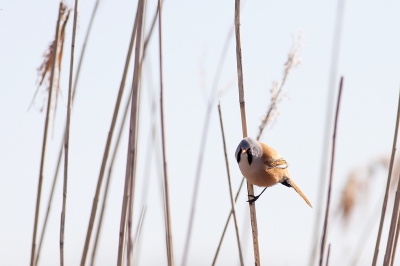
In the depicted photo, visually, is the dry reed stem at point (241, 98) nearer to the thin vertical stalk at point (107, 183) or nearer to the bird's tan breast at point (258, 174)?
the thin vertical stalk at point (107, 183)

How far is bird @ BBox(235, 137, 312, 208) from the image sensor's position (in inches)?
129

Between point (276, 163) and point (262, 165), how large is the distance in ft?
0.68

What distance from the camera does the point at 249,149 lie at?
3254mm

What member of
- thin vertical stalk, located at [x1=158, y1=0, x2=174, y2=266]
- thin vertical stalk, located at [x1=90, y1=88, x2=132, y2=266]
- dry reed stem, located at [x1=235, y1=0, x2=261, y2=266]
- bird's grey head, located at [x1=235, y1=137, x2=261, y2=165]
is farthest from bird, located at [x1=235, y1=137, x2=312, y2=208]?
thin vertical stalk, located at [x1=158, y1=0, x2=174, y2=266]

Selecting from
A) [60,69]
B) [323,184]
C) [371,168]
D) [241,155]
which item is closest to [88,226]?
[60,69]

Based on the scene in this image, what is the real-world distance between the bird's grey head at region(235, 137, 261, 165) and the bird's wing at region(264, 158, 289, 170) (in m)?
0.09

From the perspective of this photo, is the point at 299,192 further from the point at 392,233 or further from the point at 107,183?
the point at 107,183

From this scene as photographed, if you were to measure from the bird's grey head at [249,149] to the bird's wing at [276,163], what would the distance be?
0.09 m

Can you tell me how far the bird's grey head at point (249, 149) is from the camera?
311 centimetres

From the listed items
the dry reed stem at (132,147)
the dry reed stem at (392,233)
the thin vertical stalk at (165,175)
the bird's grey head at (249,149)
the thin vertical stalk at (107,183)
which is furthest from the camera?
the bird's grey head at (249,149)

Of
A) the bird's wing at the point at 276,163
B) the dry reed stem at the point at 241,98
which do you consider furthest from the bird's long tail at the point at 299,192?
the dry reed stem at the point at 241,98

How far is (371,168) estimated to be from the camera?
4.09 m

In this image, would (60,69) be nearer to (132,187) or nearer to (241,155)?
(132,187)

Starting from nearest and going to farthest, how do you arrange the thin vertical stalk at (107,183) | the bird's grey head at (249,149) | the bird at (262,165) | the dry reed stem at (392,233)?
the dry reed stem at (392,233) → the thin vertical stalk at (107,183) → the bird's grey head at (249,149) → the bird at (262,165)
